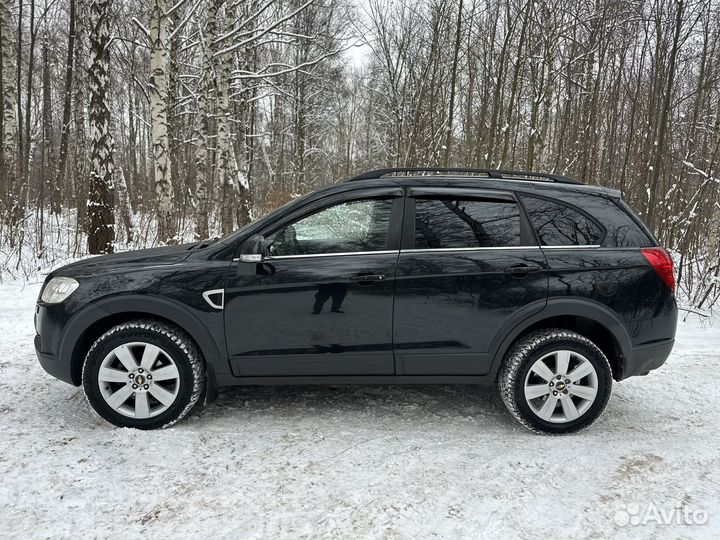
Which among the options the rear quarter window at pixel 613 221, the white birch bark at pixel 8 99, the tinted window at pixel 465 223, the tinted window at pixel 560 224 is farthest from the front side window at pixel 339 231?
the white birch bark at pixel 8 99

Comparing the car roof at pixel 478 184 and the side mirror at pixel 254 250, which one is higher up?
the car roof at pixel 478 184

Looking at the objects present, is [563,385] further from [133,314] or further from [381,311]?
[133,314]

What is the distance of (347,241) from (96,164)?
783 cm

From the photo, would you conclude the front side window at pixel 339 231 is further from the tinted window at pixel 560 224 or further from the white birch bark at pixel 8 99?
the white birch bark at pixel 8 99

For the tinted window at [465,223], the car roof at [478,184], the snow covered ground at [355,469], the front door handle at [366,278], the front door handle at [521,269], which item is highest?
the car roof at [478,184]

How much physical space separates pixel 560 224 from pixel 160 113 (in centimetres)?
782

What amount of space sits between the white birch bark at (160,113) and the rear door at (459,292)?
7.19 m

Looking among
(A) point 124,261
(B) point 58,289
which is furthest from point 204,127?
(B) point 58,289

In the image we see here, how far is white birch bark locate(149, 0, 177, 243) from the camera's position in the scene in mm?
8211

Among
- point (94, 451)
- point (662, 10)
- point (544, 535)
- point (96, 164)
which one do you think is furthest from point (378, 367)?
point (662, 10)

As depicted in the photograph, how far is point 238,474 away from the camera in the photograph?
2.65 metres

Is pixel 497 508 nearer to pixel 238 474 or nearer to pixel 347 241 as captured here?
pixel 238 474

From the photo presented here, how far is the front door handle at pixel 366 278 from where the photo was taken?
3082 mm

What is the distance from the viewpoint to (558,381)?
315 cm
